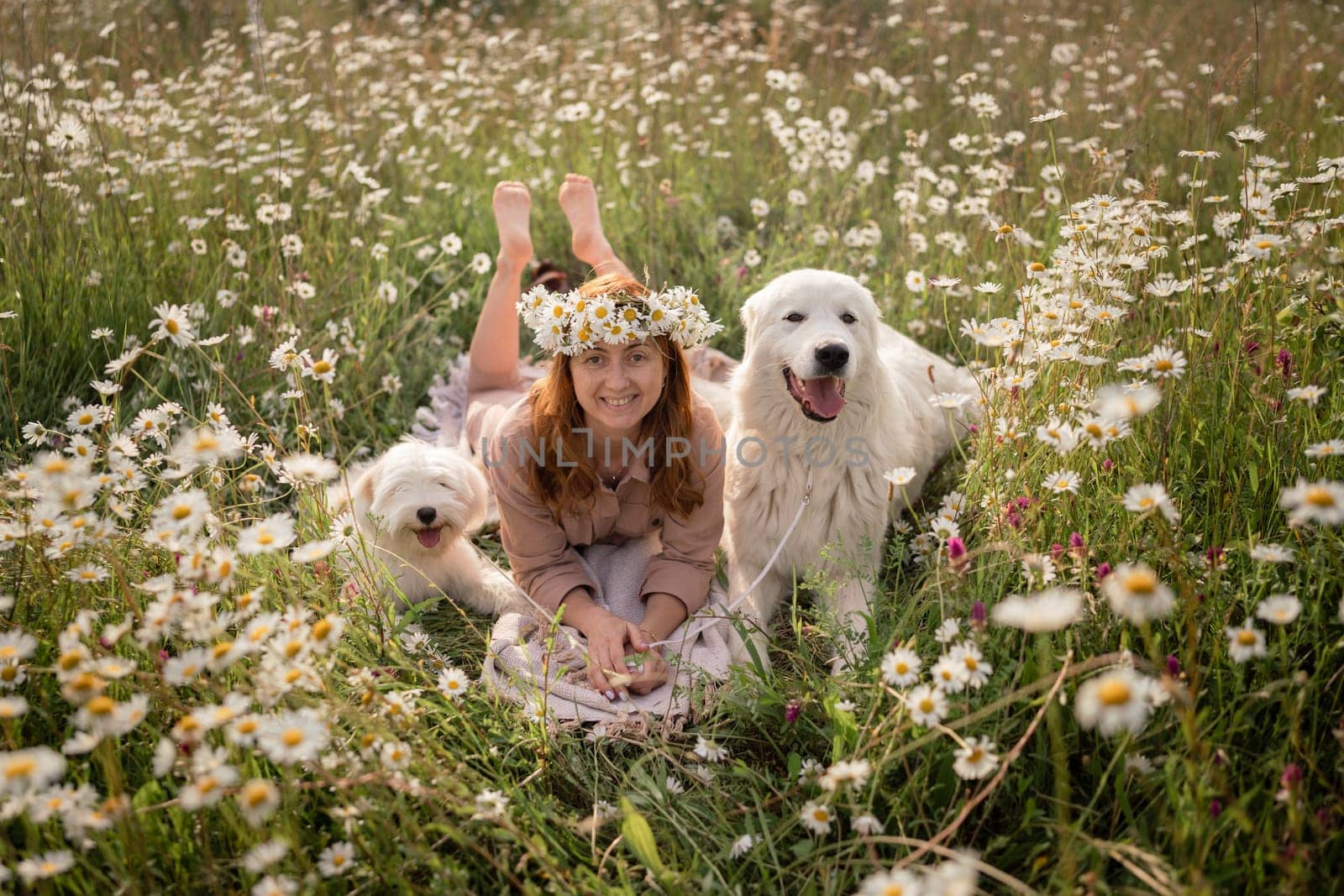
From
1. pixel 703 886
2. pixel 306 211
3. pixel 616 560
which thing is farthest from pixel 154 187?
pixel 703 886

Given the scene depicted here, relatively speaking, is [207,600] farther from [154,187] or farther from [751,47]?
[751,47]

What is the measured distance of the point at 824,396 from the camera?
3.01 metres

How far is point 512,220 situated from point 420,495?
1.55 m

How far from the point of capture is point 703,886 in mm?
1961

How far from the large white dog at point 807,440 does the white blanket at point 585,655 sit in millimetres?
240

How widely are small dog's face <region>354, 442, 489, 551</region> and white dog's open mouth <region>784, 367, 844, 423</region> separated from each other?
1.25m

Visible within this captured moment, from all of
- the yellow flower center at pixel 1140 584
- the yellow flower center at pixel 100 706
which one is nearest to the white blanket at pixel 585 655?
the yellow flower center at pixel 100 706

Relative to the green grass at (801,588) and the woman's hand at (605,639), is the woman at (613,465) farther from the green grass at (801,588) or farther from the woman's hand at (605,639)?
the green grass at (801,588)

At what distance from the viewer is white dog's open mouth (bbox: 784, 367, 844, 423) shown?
299cm

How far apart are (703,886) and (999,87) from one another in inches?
236

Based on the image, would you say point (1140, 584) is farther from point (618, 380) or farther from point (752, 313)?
point (752, 313)

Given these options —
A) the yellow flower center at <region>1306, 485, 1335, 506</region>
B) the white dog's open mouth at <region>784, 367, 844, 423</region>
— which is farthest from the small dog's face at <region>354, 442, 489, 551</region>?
the yellow flower center at <region>1306, 485, 1335, 506</region>

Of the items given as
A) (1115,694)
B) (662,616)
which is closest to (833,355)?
(662,616)

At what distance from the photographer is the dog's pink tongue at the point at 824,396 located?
9.83 ft
